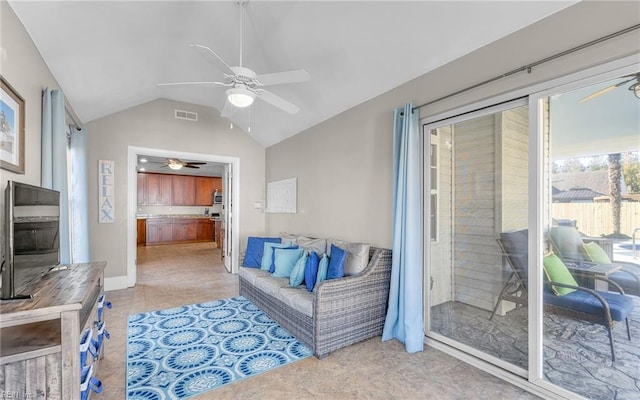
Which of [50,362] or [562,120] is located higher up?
[562,120]

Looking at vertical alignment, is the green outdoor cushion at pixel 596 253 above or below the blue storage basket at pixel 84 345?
above

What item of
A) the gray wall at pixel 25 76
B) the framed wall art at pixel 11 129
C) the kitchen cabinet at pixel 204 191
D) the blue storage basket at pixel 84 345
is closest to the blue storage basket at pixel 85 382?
the blue storage basket at pixel 84 345

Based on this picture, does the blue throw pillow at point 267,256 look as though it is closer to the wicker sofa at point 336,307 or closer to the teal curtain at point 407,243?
the wicker sofa at point 336,307

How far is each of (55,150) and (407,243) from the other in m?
3.23

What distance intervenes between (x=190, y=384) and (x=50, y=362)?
967 millimetres

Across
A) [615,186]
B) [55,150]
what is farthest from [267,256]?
[615,186]

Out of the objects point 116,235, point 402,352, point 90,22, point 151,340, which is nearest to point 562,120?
point 402,352

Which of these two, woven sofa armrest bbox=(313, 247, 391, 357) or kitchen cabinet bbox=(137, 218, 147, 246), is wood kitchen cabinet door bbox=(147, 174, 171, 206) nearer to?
kitchen cabinet bbox=(137, 218, 147, 246)

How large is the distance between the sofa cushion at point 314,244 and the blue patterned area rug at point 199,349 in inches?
38.9

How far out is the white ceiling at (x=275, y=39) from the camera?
85.0 inches

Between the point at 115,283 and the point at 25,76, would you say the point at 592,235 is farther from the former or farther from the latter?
the point at 115,283

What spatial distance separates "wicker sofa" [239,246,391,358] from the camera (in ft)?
8.25

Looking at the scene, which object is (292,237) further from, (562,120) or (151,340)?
(562,120)

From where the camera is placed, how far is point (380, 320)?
2891 millimetres
